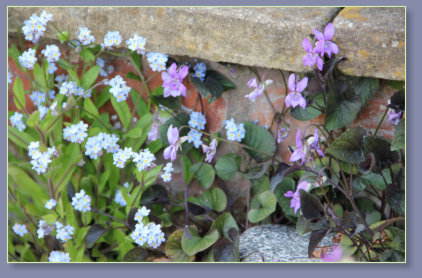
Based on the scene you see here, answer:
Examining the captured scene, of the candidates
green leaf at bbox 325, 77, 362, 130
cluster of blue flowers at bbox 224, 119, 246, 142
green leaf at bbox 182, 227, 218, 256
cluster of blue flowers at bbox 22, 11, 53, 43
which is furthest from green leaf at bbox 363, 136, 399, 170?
cluster of blue flowers at bbox 22, 11, 53, 43

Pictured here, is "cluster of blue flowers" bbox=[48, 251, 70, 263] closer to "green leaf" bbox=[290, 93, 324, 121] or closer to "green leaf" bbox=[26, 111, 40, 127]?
"green leaf" bbox=[26, 111, 40, 127]

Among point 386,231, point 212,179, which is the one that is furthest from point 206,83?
point 386,231

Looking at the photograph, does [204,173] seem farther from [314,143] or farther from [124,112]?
[314,143]

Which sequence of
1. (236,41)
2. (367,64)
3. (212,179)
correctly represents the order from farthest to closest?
(212,179) → (236,41) → (367,64)

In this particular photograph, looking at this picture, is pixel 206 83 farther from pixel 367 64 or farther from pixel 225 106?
pixel 367 64

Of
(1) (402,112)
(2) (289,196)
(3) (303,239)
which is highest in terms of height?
(1) (402,112)

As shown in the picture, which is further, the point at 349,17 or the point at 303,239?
the point at 303,239

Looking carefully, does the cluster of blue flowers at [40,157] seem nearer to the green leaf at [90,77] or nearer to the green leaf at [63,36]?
the green leaf at [90,77]
